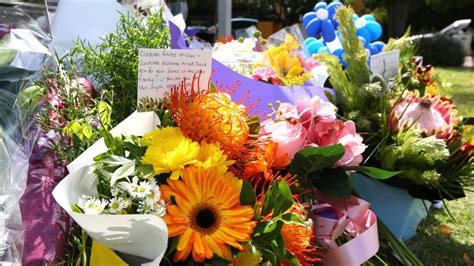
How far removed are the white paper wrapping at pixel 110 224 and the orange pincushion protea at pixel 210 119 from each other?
17cm

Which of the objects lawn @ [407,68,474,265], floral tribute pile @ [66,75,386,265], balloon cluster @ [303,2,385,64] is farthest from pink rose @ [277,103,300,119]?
balloon cluster @ [303,2,385,64]

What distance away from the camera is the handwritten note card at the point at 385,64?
185cm

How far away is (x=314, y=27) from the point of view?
268 centimetres

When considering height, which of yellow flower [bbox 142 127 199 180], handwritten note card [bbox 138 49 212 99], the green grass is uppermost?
handwritten note card [bbox 138 49 212 99]

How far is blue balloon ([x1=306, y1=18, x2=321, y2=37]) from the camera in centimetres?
267

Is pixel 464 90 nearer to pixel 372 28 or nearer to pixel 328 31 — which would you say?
pixel 372 28

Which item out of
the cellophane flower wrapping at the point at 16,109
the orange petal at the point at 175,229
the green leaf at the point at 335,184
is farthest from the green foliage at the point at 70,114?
the green leaf at the point at 335,184

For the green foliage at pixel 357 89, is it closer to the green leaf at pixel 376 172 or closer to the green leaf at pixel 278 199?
the green leaf at pixel 376 172

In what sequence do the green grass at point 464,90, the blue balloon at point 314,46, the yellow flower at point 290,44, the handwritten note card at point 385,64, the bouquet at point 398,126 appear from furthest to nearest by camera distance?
the green grass at point 464,90 < the blue balloon at point 314,46 < the yellow flower at point 290,44 < the handwritten note card at point 385,64 < the bouquet at point 398,126

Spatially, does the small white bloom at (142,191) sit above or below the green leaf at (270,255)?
above

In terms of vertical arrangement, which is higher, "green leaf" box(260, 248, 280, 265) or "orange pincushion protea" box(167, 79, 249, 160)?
"orange pincushion protea" box(167, 79, 249, 160)

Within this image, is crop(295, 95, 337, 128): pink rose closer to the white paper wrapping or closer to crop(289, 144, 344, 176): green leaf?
crop(289, 144, 344, 176): green leaf

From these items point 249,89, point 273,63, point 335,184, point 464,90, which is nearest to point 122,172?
point 335,184

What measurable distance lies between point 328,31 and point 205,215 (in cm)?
187
